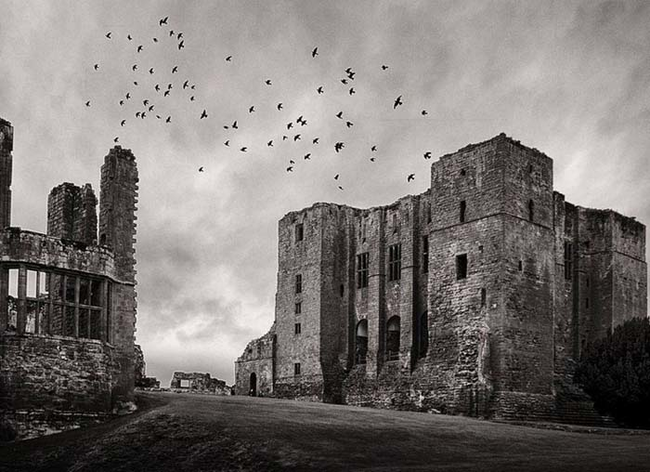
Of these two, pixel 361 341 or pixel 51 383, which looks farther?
pixel 361 341

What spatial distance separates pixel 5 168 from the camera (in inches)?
1248

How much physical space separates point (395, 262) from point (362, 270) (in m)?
3.07

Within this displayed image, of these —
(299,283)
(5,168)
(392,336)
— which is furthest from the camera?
(299,283)

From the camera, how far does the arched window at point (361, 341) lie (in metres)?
56.3

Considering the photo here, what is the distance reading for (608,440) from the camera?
30.6 metres

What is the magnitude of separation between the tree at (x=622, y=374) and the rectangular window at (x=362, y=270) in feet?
53.9

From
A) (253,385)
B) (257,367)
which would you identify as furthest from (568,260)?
(253,385)

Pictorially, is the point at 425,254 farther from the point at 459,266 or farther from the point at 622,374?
the point at 622,374

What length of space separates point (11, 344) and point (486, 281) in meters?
23.7

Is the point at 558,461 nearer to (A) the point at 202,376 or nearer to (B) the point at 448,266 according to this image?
(B) the point at 448,266

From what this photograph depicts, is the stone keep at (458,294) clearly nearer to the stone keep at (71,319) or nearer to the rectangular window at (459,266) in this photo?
the rectangular window at (459,266)

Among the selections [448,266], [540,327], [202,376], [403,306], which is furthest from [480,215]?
[202,376]

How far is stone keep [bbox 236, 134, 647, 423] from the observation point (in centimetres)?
4372

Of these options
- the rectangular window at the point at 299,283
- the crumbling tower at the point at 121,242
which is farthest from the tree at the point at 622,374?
the crumbling tower at the point at 121,242
